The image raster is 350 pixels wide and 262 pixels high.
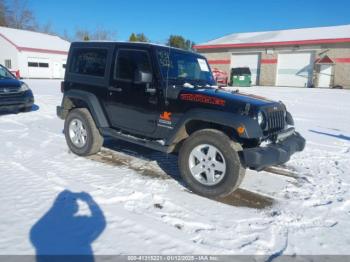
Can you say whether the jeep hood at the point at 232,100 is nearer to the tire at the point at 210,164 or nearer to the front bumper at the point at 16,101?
the tire at the point at 210,164

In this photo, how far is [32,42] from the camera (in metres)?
37.9

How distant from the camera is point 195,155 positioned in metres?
4.37

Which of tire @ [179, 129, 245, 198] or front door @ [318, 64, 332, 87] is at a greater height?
front door @ [318, 64, 332, 87]

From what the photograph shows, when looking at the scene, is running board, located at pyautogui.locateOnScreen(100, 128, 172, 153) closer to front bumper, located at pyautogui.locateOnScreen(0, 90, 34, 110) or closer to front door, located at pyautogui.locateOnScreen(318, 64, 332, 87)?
front bumper, located at pyautogui.locateOnScreen(0, 90, 34, 110)

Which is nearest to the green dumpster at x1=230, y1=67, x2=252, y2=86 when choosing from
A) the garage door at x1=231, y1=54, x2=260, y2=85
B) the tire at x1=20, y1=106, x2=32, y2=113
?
the garage door at x1=231, y1=54, x2=260, y2=85

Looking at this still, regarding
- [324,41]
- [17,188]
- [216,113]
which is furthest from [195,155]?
[324,41]

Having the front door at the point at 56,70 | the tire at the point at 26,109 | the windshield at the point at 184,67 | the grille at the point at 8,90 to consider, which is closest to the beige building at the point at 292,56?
the front door at the point at 56,70

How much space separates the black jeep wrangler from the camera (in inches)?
160

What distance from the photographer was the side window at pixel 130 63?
4.94m

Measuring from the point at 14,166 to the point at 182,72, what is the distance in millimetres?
3040

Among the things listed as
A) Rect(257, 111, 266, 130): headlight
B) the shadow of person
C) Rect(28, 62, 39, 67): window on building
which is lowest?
the shadow of person

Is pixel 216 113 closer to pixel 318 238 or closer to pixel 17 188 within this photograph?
pixel 318 238

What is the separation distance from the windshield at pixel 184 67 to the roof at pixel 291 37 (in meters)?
29.1

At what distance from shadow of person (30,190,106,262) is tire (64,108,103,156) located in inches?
72.6
